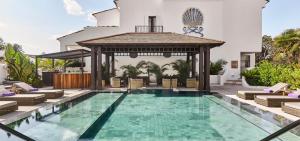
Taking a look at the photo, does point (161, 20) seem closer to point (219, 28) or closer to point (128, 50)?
point (219, 28)

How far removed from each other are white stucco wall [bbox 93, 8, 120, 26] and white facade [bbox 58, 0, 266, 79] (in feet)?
19.8

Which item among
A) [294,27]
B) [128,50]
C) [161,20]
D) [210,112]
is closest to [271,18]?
[294,27]

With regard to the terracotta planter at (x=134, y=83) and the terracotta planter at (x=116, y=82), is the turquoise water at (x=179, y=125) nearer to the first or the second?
the terracotta planter at (x=134, y=83)

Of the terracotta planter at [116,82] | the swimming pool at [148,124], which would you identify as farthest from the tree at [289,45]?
the swimming pool at [148,124]

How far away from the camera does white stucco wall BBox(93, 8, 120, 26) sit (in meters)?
37.4

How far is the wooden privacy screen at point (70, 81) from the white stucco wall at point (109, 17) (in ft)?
59.0

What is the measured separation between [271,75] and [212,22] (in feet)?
36.1

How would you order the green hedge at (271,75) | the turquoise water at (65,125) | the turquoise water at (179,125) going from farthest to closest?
the green hedge at (271,75) < the turquoise water at (179,125) < the turquoise water at (65,125)

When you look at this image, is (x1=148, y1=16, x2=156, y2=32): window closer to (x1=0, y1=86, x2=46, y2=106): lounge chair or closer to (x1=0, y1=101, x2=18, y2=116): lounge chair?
(x1=0, y1=86, x2=46, y2=106): lounge chair

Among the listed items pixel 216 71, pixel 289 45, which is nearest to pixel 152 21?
pixel 216 71

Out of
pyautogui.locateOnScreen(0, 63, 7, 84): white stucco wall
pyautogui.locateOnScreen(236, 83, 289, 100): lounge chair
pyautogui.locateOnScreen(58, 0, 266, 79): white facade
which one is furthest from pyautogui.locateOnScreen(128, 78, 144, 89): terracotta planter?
pyautogui.locateOnScreen(0, 63, 7, 84): white stucco wall

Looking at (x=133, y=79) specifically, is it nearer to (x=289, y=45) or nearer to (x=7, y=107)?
(x=7, y=107)

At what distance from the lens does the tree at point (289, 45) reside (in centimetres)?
3051

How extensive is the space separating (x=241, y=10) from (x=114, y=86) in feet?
60.5
